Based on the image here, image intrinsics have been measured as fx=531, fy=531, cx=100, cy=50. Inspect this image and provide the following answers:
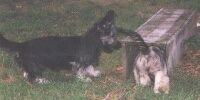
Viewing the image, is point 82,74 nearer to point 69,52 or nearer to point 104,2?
point 69,52

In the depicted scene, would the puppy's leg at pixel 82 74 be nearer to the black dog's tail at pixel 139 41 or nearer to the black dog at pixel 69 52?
the black dog at pixel 69 52

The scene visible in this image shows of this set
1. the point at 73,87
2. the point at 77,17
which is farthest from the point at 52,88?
the point at 77,17

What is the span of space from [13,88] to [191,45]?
5349 millimetres

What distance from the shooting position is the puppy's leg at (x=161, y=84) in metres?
9.62

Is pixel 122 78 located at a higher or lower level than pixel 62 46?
lower

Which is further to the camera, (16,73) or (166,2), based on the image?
(166,2)

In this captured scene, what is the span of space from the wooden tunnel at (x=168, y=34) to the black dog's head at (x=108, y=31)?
0.21m

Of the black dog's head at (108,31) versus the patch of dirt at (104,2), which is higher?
the black dog's head at (108,31)

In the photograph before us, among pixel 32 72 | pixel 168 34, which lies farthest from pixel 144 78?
pixel 32 72

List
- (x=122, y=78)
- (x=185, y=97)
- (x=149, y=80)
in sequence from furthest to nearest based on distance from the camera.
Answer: (x=122, y=78)
(x=149, y=80)
(x=185, y=97)

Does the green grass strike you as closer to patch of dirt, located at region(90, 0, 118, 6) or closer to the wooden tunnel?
patch of dirt, located at region(90, 0, 118, 6)

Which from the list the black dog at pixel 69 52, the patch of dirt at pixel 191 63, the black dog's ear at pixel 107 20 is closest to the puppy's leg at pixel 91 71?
the black dog at pixel 69 52

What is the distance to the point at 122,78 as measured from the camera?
1098cm

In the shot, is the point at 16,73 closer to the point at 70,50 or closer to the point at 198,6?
the point at 70,50
